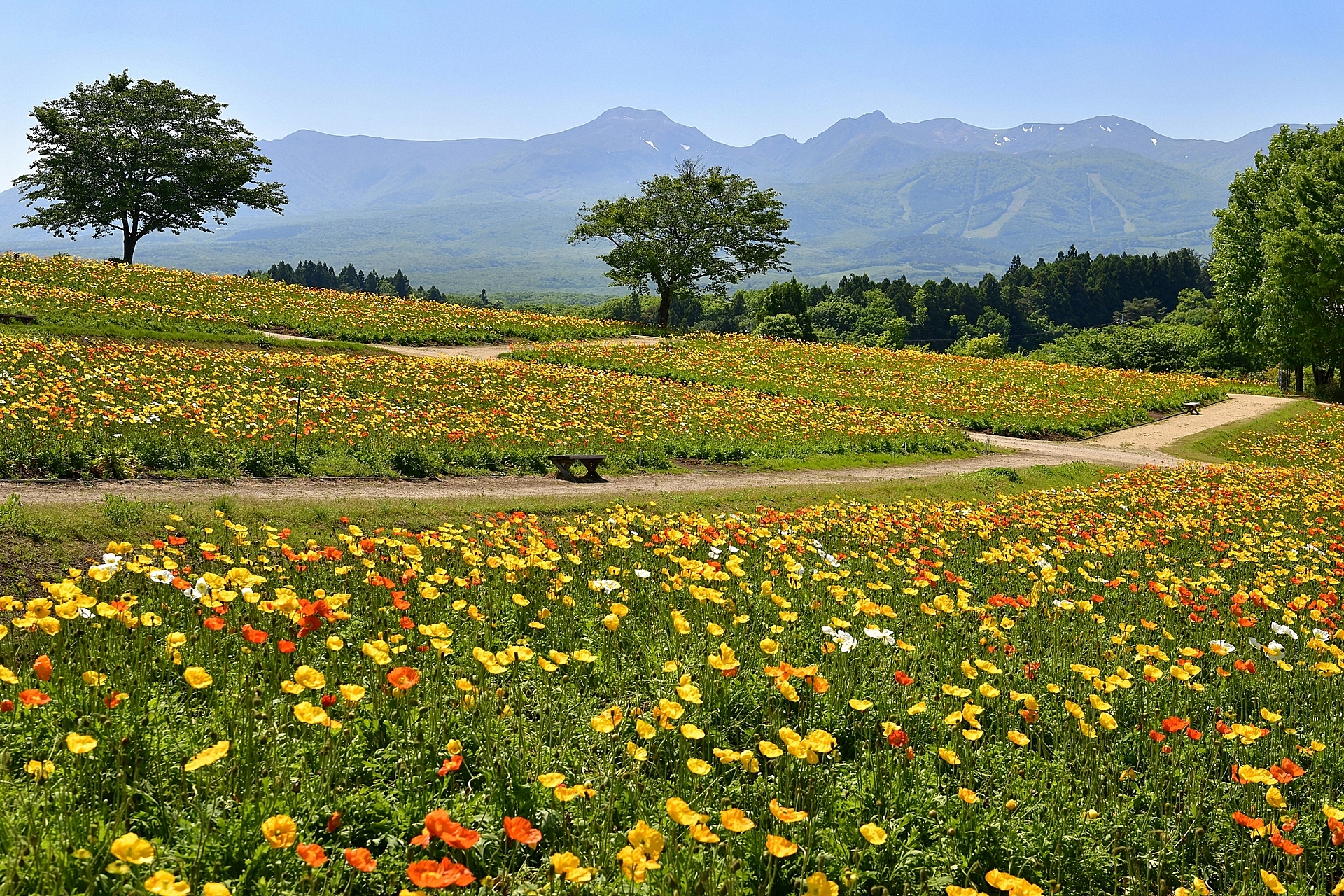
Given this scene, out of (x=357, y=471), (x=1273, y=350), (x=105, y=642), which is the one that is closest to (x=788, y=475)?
(x=357, y=471)

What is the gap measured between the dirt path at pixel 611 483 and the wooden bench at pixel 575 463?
344 mm

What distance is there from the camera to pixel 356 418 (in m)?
14.8

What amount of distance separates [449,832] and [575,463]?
12.2m

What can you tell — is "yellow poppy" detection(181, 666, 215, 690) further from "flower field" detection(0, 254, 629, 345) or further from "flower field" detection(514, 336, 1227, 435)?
"flower field" detection(514, 336, 1227, 435)

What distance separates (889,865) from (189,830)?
8.99 ft

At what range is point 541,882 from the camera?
118 inches

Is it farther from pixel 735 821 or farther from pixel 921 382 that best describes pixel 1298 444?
pixel 735 821

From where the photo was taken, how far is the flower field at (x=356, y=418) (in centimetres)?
1116

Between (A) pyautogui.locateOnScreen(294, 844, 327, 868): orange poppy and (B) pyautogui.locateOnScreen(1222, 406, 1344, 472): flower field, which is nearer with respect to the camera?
(A) pyautogui.locateOnScreen(294, 844, 327, 868): orange poppy

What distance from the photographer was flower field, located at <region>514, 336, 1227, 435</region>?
92.7 ft

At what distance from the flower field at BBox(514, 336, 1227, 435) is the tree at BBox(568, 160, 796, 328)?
789cm

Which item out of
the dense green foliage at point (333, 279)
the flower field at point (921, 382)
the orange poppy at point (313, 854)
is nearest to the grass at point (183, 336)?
the flower field at point (921, 382)

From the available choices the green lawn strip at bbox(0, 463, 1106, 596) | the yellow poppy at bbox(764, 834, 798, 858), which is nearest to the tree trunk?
the green lawn strip at bbox(0, 463, 1106, 596)

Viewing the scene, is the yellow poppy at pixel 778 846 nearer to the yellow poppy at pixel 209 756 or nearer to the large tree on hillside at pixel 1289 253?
the yellow poppy at pixel 209 756
